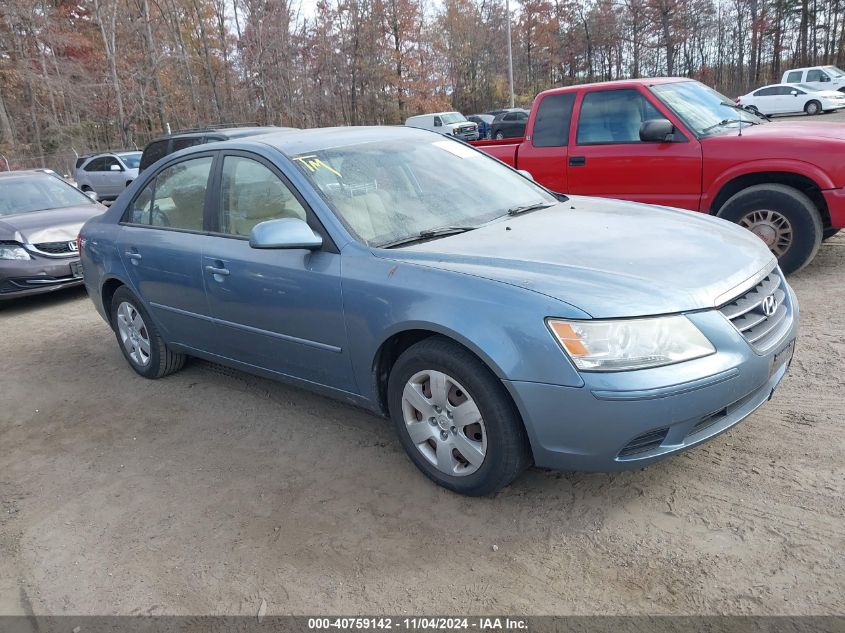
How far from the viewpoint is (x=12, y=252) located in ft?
25.5

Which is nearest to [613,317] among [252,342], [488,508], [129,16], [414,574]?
[488,508]

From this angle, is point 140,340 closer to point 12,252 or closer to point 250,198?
point 250,198

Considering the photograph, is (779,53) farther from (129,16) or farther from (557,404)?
(557,404)

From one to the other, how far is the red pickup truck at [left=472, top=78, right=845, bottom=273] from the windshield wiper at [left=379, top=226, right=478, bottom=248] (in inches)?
135

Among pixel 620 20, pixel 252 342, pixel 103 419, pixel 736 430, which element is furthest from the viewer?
pixel 620 20

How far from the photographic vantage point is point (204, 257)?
13.5ft

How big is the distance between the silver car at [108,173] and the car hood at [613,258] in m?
17.7

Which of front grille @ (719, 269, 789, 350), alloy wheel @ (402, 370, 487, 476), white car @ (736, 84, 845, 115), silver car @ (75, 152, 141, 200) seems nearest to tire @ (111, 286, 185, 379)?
alloy wheel @ (402, 370, 487, 476)

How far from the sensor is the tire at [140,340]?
4.94m

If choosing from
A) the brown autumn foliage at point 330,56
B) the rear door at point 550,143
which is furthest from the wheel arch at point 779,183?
the brown autumn foliage at point 330,56

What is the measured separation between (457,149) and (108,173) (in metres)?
17.6

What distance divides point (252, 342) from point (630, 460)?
227cm

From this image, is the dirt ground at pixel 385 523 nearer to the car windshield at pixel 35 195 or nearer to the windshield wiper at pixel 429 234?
the windshield wiper at pixel 429 234

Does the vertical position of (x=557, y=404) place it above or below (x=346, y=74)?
below
